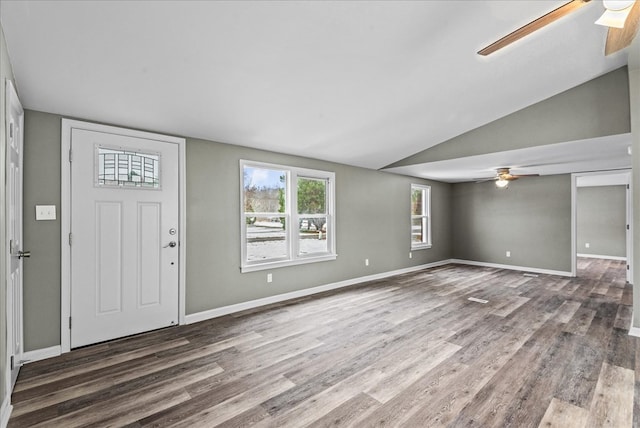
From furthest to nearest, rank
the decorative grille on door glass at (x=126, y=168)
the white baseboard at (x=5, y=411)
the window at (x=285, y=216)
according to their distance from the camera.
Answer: the window at (x=285, y=216)
the decorative grille on door glass at (x=126, y=168)
the white baseboard at (x=5, y=411)

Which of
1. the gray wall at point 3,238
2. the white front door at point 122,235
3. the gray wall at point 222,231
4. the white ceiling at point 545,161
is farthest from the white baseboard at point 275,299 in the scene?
the white ceiling at point 545,161

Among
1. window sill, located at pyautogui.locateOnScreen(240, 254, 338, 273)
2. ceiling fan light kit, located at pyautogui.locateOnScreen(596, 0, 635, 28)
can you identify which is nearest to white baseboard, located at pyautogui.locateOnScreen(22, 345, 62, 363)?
window sill, located at pyautogui.locateOnScreen(240, 254, 338, 273)

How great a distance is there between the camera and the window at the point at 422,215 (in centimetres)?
752

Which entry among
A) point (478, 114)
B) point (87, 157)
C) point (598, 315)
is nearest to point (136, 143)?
point (87, 157)

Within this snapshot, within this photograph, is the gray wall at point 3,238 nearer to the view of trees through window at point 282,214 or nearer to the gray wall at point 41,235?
the gray wall at point 41,235

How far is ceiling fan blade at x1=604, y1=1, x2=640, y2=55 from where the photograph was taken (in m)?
1.71

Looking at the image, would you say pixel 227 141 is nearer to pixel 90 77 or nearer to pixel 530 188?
pixel 90 77

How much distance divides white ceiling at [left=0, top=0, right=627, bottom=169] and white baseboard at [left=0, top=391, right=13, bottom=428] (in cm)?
235

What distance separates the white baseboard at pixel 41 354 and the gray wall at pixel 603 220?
37.3ft

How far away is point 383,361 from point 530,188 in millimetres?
6462

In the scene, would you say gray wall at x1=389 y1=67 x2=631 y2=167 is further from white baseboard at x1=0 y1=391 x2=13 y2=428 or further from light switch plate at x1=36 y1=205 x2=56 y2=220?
white baseboard at x1=0 y1=391 x2=13 y2=428

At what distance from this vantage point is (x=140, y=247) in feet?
11.2

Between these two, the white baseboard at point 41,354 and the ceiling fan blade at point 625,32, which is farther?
the white baseboard at point 41,354

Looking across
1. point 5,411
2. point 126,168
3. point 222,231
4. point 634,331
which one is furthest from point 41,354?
point 634,331
